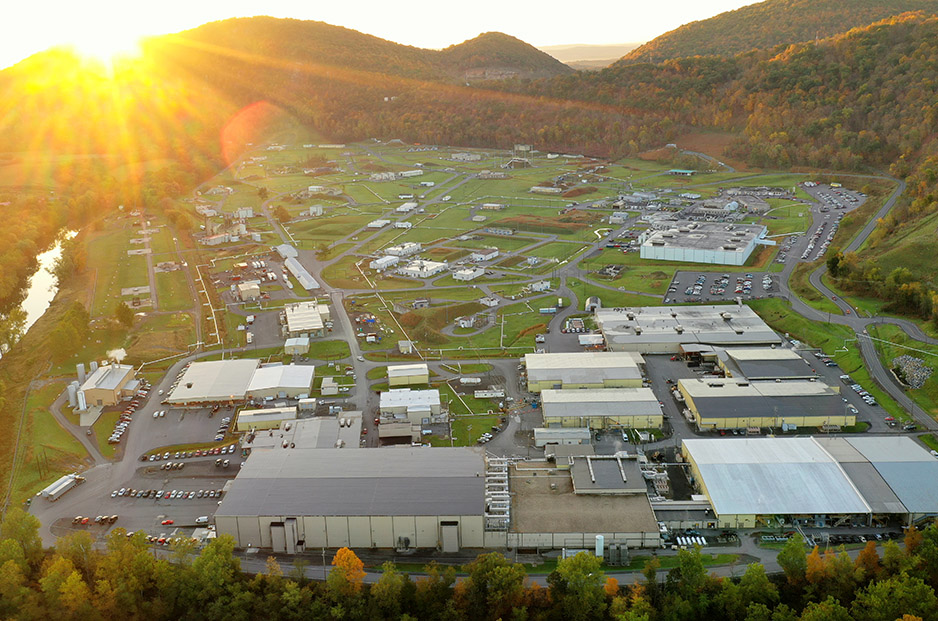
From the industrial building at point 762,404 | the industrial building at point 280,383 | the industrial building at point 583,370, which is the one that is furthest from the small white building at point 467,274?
the industrial building at point 762,404

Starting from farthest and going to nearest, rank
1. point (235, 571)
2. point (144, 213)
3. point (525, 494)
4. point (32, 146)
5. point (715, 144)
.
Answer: point (32, 146) → point (715, 144) → point (144, 213) → point (525, 494) → point (235, 571)

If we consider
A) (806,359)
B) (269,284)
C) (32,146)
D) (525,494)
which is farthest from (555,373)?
(32,146)

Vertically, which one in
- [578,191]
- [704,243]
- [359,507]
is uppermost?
[359,507]

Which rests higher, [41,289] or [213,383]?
[213,383]

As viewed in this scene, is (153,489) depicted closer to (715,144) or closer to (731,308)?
(731,308)

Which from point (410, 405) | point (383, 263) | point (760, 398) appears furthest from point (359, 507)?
point (383, 263)

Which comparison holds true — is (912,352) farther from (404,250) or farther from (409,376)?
(404,250)
